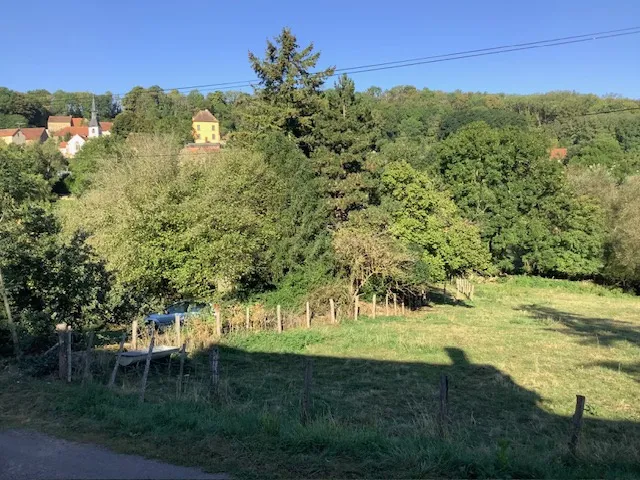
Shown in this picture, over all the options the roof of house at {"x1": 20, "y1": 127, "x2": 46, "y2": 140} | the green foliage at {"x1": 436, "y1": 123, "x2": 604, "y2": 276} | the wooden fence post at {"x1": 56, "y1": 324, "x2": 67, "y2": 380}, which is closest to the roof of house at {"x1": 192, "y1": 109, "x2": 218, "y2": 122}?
the roof of house at {"x1": 20, "y1": 127, "x2": 46, "y2": 140}

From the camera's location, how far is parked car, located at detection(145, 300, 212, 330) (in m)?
18.4

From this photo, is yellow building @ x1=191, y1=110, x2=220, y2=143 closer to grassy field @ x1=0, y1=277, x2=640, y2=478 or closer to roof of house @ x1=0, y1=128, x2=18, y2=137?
roof of house @ x1=0, y1=128, x2=18, y2=137

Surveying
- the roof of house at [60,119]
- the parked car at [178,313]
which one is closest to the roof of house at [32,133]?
the roof of house at [60,119]

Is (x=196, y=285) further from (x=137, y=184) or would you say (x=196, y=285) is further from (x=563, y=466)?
(x=563, y=466)

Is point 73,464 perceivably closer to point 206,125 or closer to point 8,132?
point 206,125

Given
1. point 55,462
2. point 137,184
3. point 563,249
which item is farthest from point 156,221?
point 563,249

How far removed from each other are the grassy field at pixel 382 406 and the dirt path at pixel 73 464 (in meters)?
0.21

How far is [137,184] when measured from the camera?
27750 mm

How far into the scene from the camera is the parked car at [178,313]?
1844 cm

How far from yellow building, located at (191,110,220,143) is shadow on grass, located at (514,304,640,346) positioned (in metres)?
79.9

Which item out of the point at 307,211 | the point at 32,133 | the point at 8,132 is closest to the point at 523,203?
the point at 307,211

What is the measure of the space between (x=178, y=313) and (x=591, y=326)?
21.1m

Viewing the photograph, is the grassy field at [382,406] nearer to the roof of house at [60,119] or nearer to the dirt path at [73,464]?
the dirt path at [73,464]

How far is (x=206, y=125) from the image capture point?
10338 cm
